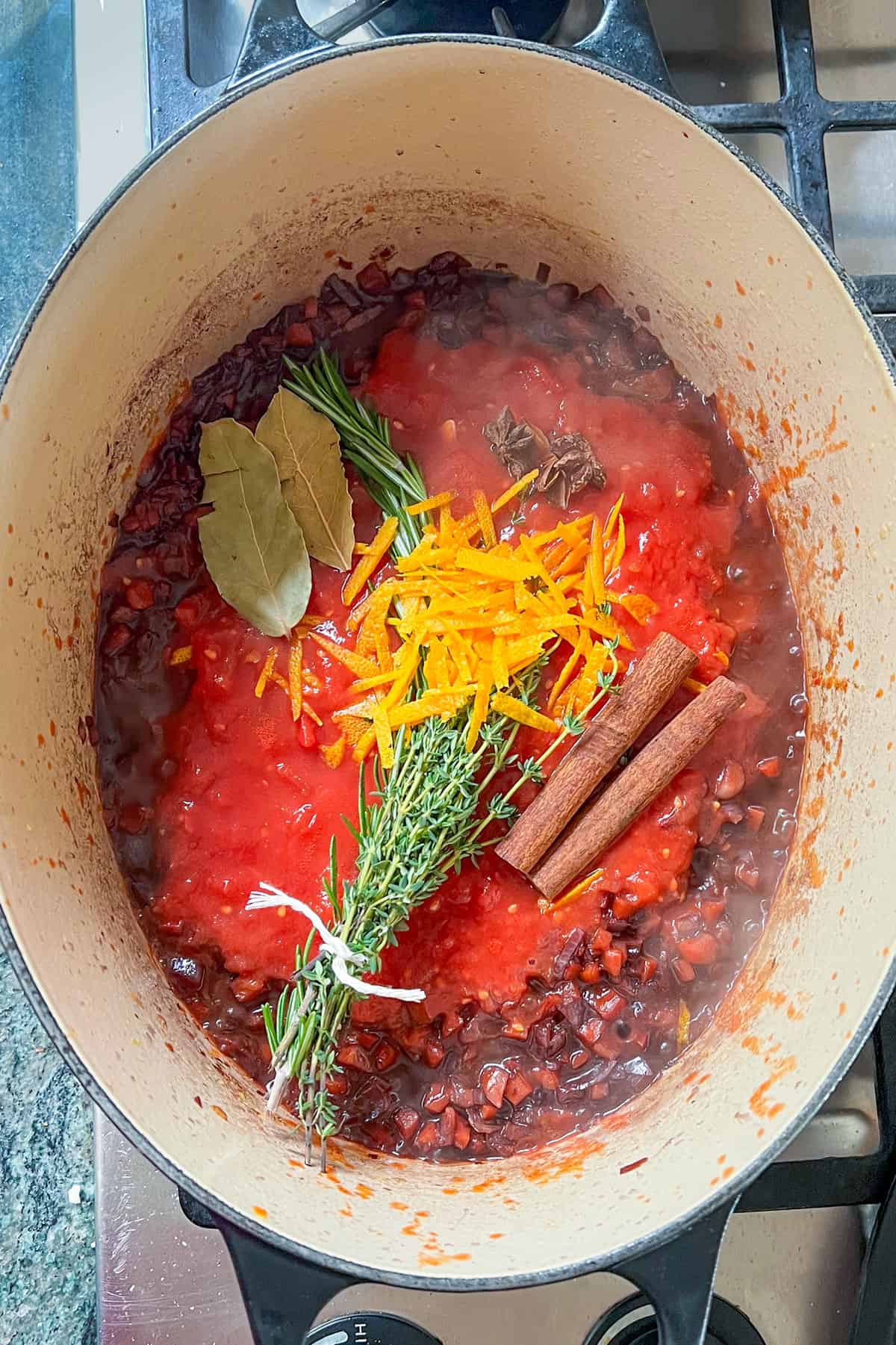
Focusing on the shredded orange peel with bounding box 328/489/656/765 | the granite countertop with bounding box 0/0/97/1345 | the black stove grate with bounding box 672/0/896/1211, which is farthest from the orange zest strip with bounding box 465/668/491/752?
the granite countertop with bounding box 0/0/97/1345

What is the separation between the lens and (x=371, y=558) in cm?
119

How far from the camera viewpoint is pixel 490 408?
1.24 metres

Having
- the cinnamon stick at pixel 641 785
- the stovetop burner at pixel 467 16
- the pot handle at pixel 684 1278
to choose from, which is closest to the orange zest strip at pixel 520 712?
the cinnamon stick at pixel 641 785

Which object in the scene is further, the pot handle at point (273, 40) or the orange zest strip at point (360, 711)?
the orange zest strip at point (360, 711)

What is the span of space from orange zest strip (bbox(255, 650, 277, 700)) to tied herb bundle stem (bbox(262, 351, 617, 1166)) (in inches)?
5.7

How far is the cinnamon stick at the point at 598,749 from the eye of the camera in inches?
44.9

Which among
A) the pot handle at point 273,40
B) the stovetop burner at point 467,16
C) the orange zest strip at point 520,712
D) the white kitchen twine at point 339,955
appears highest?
the stovetop burner at point 467,16

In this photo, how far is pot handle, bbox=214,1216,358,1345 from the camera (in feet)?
3.09

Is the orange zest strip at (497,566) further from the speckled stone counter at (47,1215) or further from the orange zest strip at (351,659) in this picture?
the speckled stone counter at (47,1215)

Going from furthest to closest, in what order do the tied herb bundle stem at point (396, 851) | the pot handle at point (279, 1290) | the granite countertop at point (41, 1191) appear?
the granite countertop at point (41, 1191) → the tied herb bundle stem at point (396, 851) → the pot handle at point (279, 1290)

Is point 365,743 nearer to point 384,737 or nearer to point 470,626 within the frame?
point 384,737

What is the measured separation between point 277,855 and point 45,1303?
702 mm

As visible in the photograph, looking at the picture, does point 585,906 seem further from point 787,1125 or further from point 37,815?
point 37,815

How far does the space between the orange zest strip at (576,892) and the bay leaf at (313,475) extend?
43cm
